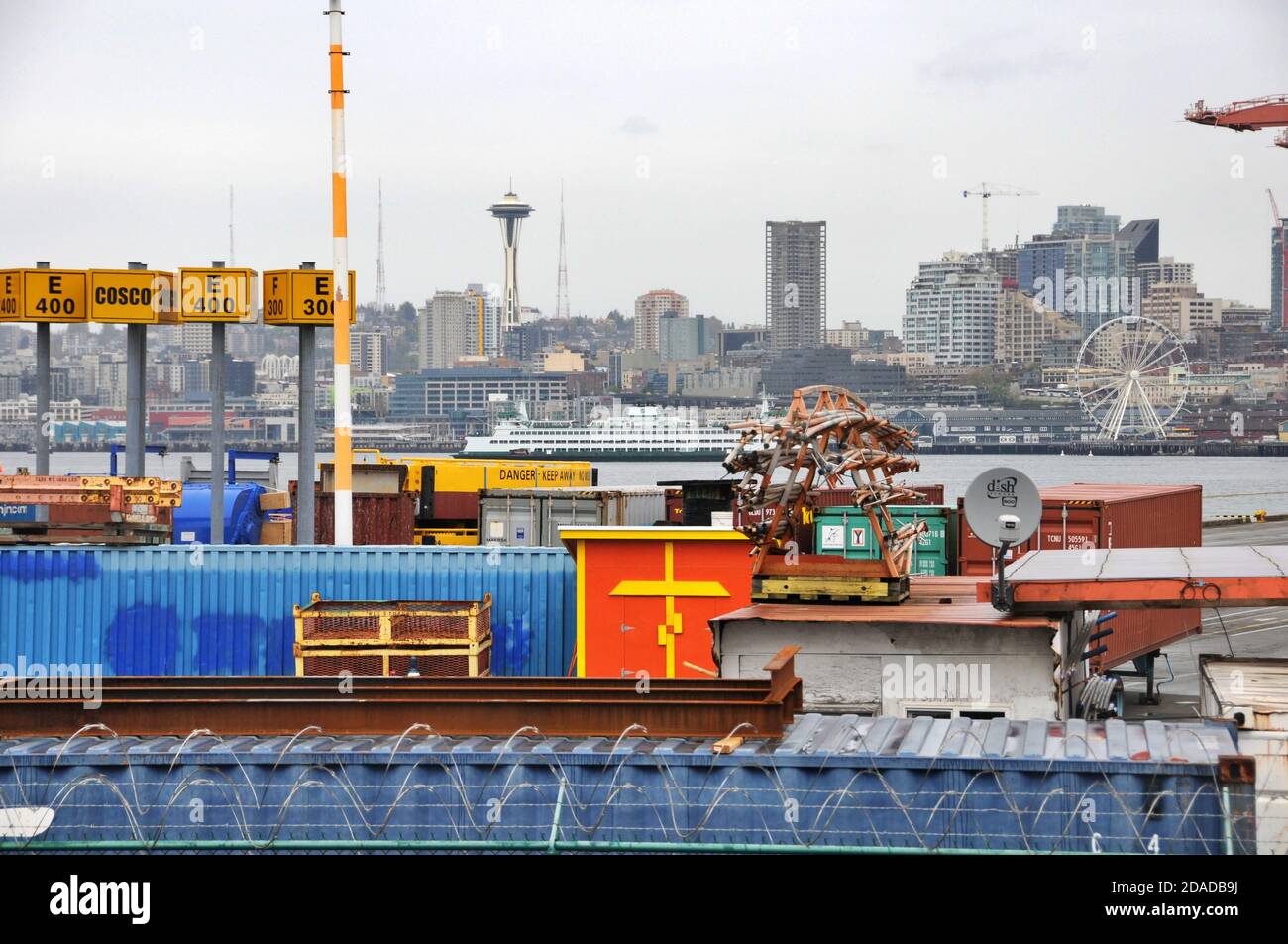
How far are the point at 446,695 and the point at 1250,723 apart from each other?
22.5 ft

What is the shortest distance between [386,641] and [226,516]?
1631 centimetres

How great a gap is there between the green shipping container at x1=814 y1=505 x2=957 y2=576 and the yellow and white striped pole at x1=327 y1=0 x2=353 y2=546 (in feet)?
30.3

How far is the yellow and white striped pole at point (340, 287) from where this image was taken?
27281 mm

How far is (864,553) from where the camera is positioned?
99.0 ft

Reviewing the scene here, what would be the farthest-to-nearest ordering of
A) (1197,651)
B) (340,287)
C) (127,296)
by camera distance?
(1197,651) → (127,296) → (340,287)

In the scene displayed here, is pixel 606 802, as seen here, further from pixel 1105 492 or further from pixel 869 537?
pixel 1105 492

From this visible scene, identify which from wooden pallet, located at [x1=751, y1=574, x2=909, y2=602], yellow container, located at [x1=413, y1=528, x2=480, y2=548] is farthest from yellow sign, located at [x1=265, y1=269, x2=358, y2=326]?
wooden pallet, located at [x1=751, y1=574, x2=909, y2=602]

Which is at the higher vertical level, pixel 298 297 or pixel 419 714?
pixel 298 297

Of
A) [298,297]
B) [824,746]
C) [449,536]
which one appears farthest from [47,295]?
[824,746]

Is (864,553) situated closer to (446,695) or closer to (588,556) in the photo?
(588,556)

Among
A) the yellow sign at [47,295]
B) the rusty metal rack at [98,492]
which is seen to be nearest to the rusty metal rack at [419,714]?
the rusty metal rack at [98,492]

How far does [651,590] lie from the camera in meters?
21.4

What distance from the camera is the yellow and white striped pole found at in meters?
27.3
